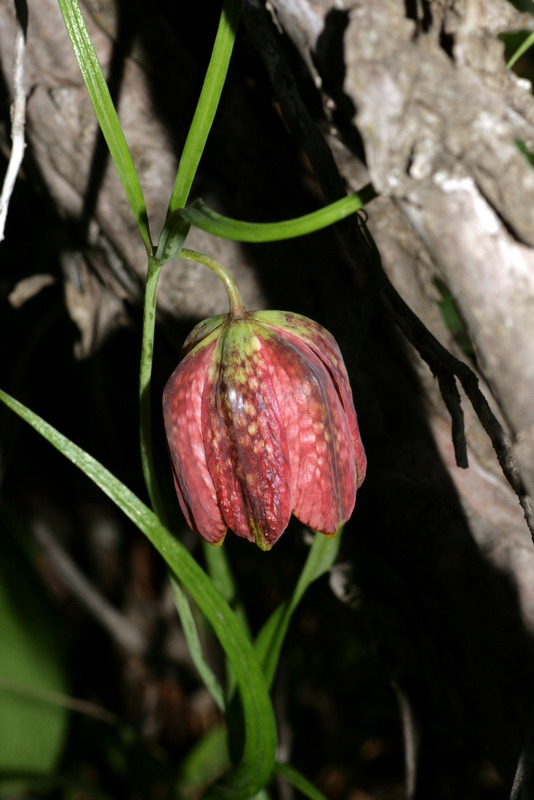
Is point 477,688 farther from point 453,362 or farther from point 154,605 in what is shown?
point 154,605

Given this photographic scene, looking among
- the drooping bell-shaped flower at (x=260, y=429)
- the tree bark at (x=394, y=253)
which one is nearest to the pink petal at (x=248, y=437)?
the drooping bell-shaped flower at (x=260, y=429)

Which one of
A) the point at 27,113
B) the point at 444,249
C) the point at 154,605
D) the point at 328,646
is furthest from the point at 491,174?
the point at 154,605

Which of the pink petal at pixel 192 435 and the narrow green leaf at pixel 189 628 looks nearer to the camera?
the pink petal at pixel 192 435

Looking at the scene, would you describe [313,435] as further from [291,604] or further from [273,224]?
[291,604]

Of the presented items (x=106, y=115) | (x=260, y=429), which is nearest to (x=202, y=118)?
(x=106, y=115)

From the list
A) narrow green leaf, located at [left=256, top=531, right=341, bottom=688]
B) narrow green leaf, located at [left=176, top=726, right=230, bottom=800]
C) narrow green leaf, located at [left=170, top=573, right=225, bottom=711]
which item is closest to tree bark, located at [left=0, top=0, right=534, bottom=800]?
narrow green leaf, located at [left=256, top=531, right=341, bottom=688]

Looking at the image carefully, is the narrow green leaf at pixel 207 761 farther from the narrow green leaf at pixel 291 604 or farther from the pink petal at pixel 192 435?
the pink petal at pixel 192 435

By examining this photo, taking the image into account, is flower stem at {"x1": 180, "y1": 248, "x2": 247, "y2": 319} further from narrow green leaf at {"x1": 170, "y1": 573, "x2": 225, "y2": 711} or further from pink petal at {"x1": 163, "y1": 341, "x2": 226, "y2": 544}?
narrow green leaf at {"x1": 170, "y1": 573, "x2": 225, "y2": 711}
